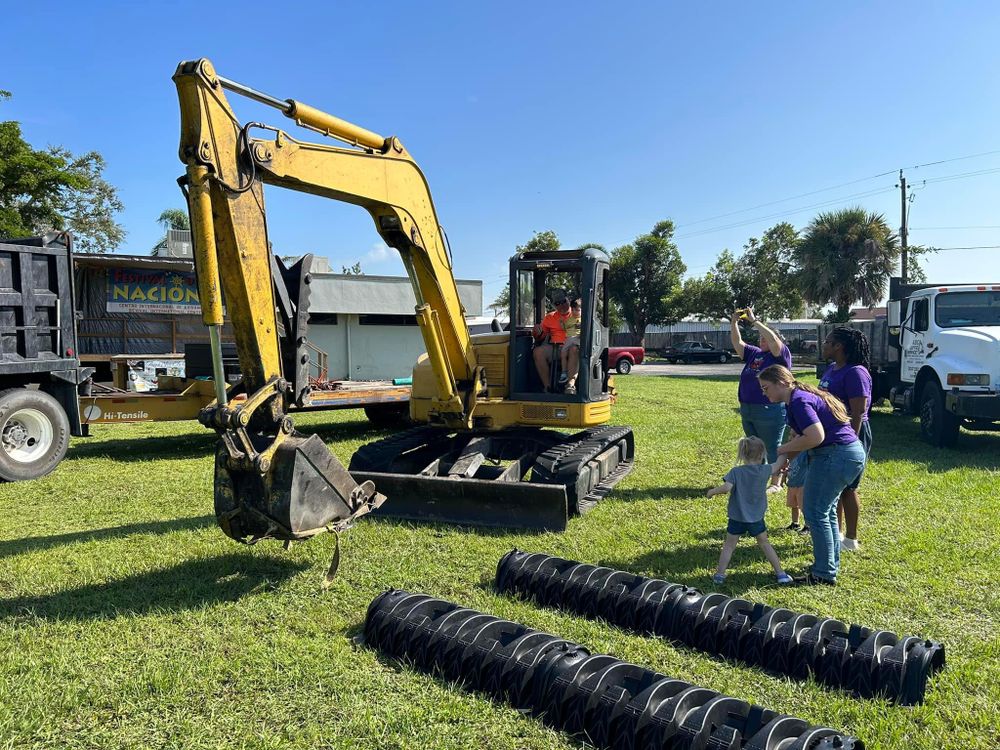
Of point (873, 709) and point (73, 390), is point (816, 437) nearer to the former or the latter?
point (873, 709)

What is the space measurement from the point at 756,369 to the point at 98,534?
639 cm

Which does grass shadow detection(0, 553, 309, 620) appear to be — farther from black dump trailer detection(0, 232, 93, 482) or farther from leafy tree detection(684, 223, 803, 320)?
leafy tree detection(684, 223, 803, 320)

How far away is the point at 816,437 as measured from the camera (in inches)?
197

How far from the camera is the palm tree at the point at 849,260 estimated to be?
29.5 metres

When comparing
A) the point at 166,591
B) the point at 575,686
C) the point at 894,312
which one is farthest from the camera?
the point at 894,312

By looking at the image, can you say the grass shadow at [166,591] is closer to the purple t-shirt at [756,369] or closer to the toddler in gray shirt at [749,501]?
the toddler in gray shirt at [749,501]

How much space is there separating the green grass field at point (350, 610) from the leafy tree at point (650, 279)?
40205mm

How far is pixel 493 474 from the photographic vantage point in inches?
320

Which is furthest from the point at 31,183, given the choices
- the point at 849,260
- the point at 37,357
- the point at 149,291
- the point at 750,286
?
the point at 750,286

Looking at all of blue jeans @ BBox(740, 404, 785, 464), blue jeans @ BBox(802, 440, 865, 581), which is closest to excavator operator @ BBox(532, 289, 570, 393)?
blue jeans @ BBox(740, 404, 785, 464)

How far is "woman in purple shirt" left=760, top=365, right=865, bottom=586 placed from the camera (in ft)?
16.9

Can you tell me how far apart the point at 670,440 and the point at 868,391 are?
633cm

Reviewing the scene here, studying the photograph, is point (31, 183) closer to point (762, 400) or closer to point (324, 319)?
point (324, 319)

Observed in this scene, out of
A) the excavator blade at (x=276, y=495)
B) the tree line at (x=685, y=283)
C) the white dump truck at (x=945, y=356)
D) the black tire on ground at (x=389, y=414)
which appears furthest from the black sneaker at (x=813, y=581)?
the tree line at (x=685, y=283)
